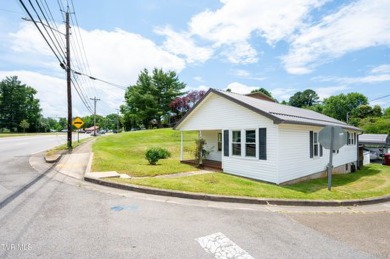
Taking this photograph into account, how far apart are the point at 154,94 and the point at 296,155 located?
37.5 metres

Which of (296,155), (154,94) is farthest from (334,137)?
(154,94)

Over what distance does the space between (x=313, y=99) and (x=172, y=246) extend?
3374 inches

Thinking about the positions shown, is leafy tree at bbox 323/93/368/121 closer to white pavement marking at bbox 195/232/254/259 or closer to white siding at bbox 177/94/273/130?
white siding at bbox 177/94/273/130

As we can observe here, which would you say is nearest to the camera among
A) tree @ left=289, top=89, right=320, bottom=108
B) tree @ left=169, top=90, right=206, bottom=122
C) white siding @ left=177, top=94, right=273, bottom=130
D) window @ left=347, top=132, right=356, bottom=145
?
white siding @ left=177, top=94, right=273, bottom=130

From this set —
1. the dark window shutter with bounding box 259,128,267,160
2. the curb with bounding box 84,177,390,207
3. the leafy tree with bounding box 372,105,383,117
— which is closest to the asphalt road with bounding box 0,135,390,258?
the curb with bounding box 84,177,390,207

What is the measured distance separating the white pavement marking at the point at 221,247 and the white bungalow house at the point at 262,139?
20.5ft

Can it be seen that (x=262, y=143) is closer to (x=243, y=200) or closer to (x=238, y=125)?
(x=238, y=125)

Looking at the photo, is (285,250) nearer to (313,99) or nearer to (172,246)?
(172,246)

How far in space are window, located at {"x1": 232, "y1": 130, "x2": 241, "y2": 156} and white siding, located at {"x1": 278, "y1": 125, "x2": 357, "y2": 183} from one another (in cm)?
228

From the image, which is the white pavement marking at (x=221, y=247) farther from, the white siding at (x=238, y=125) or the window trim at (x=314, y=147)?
the window trim at (x=314, y=147)

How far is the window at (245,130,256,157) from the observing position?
10742 millimetres

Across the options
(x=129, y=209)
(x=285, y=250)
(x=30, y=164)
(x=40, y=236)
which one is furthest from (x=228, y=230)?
(x=30, y=164)

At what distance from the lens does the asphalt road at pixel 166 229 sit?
3688 mm

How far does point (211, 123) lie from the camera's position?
43.4 ft
